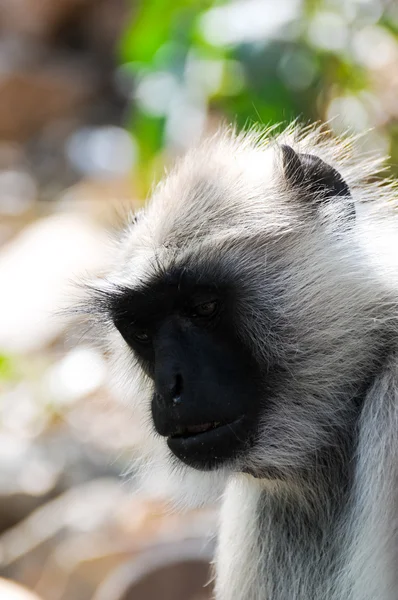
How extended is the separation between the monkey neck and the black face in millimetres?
305

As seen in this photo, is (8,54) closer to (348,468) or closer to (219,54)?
(219,54)

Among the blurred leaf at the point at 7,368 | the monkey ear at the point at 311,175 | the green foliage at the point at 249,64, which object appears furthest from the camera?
the blurred leaf at the point at 7,368

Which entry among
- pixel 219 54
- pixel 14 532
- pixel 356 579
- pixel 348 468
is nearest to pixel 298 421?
pixel 348 468

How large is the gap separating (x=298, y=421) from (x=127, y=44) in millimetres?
4603

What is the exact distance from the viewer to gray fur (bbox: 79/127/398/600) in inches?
124

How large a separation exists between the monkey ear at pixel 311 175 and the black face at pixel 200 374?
45 cm

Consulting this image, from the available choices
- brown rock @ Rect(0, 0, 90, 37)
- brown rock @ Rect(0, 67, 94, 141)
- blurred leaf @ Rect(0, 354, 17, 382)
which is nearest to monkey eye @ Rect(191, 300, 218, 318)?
blurred leaf @ Rect(0, 354, 17, 382)

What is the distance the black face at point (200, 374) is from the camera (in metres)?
3.12

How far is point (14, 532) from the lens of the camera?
6.87m

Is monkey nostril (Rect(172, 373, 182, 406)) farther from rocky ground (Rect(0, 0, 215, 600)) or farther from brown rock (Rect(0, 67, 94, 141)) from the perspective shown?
brown rock (Rect(0, 67, 94, 141))

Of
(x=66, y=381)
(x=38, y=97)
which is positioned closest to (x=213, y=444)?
(x=66, y=381)

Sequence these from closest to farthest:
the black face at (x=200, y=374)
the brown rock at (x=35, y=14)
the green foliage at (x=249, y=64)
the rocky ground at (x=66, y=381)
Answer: the black face at (x=200, y=374), the rocky ground at (x=66, y=381), the green foliage at (x=249, y=64), the brown rock at (x=35, y=14)

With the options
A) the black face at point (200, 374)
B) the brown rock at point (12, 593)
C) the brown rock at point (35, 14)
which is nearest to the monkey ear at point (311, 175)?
the black face at point (200, 374)

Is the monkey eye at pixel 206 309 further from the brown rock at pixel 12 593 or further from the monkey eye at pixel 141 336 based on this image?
the brown rock at pixel 12 593
